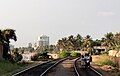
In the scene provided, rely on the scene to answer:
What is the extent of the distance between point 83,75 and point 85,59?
9.92 metres

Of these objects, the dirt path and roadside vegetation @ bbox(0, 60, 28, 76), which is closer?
roadside vegetation @ bbox(0, 60, 28, 76)

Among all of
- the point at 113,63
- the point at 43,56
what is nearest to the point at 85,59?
the point at 113,63

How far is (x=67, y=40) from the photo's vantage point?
642 feet

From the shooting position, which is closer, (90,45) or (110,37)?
(110,37)

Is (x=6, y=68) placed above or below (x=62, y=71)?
above

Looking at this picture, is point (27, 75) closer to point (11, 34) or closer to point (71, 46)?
point (11, 34)

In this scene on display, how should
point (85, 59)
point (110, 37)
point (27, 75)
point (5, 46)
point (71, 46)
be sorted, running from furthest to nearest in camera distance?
point (71, 46), point (110, 37), point (5, 46), point (85, 59), point (27, 75)

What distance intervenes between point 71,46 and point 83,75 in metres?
164

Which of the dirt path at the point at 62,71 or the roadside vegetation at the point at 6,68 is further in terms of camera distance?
the dirt path at the point at 62,71

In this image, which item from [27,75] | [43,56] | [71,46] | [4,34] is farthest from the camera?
[71,46]

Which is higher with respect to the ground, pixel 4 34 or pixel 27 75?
pixel 4 34

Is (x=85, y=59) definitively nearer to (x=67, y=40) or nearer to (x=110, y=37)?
(x=110, y=37)

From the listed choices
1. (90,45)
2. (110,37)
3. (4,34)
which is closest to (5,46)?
(4,34)

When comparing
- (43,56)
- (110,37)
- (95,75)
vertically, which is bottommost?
(95,75)
